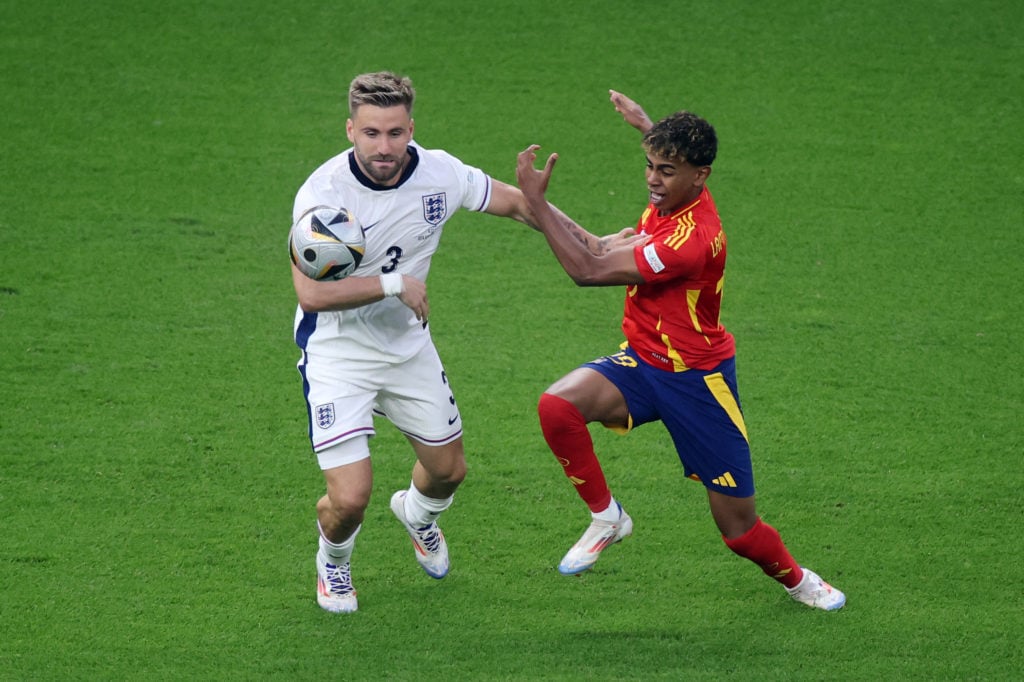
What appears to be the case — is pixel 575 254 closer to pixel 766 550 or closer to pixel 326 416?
pixel 326 416

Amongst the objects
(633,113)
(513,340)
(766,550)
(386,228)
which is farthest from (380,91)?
(513,340)

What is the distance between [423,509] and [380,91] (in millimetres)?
1777

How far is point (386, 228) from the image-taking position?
500 cm

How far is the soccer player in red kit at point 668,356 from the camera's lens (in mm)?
4895

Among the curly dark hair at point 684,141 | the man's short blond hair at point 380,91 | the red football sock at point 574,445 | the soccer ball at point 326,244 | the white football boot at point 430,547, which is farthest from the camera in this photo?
the white football boot at point 430,547

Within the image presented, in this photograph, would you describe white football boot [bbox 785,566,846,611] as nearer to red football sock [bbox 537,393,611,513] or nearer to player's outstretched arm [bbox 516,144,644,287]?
red football sock [bbox 537,393,611,513]

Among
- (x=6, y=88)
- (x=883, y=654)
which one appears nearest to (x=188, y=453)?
(x=883, y=654)

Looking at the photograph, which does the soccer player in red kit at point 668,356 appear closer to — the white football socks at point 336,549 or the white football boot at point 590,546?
the white football boot at point 590,546

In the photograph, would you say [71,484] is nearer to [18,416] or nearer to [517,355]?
[18,416]

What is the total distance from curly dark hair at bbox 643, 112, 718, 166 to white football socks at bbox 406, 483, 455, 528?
1.73 meters

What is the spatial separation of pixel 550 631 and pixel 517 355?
2.48 metres

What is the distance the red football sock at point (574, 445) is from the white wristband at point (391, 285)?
840 mm

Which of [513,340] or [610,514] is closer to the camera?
[610,514]

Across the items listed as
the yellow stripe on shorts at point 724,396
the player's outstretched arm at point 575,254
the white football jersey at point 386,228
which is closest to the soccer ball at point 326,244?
the white football jersey at point 386,228
